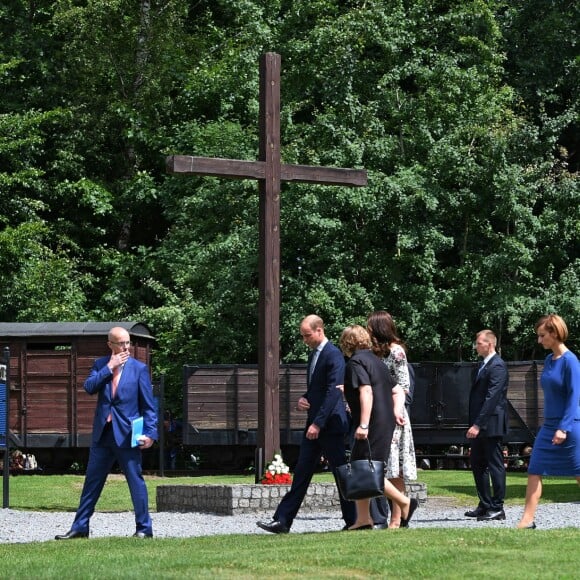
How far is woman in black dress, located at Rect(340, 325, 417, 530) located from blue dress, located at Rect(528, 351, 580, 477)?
118 centimetres

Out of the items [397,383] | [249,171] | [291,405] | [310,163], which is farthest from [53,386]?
[397,383]

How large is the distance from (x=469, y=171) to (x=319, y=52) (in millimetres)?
4631

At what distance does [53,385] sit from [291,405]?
14.9 feet

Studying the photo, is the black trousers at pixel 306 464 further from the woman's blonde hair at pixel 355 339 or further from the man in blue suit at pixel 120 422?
the man in blue suit at pixel 120 422

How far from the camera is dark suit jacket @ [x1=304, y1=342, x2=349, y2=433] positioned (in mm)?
10195

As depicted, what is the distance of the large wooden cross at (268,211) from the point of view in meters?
13.6

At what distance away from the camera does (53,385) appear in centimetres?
2411

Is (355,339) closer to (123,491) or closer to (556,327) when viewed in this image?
(556,327)

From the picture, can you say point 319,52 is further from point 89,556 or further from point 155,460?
point 89,556

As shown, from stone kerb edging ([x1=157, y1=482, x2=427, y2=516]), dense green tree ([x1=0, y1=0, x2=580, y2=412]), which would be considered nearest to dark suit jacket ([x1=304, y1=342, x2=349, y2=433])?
stone kerb edging ([x1=157, y1=482, x2=427, y2=516])

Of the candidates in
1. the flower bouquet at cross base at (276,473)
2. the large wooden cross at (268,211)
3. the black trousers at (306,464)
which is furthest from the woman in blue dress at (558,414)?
the large wooden cross at (268,211)

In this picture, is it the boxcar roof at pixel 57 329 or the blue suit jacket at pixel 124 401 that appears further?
the boxcar roof at pixel 57 329

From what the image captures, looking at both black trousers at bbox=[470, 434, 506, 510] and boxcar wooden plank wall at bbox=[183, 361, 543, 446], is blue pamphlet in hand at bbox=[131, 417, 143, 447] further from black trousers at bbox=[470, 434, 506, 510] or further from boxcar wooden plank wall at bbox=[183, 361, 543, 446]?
boxcar wooden plank wall at bbox=[183, 361, 543, 446]

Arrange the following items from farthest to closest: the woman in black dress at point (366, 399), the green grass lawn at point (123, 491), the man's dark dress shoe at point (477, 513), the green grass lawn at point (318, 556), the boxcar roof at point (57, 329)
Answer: the boxcar roof at point (57, 329)
the green grass lawn at point (123, 491)
the man's dark dress shoe at point (477, 513)
the woman in black dress at point (366, 399)
the green grass lawn at point (318, 556)
